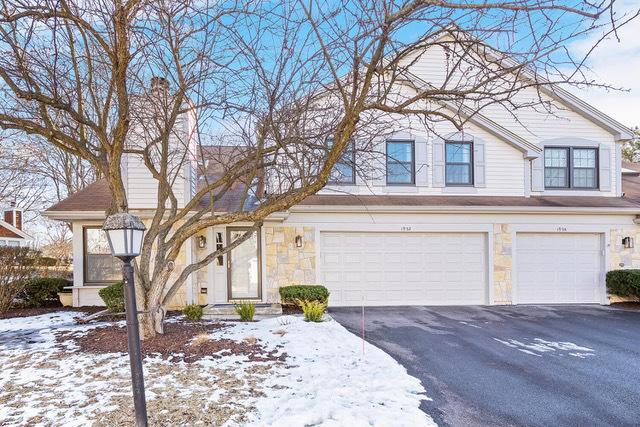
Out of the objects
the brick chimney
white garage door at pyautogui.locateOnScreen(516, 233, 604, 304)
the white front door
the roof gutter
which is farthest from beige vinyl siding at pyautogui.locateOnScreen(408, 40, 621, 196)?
the brick chimney

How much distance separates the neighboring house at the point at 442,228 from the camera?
985 cm

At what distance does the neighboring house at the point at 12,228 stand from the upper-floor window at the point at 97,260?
1663 cm

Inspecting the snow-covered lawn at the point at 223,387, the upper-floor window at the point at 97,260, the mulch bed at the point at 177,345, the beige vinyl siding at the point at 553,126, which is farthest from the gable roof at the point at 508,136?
the upper-floor window at the point at 97,260

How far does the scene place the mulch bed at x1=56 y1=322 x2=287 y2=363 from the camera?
17.9 ft

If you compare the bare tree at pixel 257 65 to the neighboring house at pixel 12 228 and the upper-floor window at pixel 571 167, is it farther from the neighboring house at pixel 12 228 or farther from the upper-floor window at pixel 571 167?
the neighboring house at pixel 12 228

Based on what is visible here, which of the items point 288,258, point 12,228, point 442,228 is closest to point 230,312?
point 288,258

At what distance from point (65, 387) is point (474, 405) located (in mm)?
4597

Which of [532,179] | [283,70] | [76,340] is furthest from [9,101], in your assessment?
[532,179]

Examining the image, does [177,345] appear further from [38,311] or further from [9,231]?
[9,231]

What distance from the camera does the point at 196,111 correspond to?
670 centimetres

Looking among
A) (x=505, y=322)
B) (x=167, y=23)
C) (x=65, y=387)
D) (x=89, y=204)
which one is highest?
(x=167, y=23)

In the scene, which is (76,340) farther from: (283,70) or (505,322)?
(505,322)

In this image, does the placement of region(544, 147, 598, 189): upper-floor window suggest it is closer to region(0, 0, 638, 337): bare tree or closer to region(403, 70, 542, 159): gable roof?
region(403, 70, 542, 159): gable roof

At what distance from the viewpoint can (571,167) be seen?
11.5 metres
